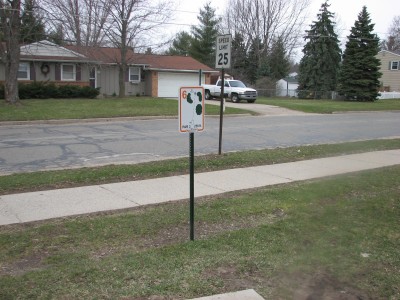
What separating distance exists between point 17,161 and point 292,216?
666 cm

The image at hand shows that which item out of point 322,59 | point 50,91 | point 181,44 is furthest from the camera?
point 181,44

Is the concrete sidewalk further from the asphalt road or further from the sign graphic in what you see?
the asphalt road

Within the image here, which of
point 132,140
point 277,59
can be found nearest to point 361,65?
point 277,59

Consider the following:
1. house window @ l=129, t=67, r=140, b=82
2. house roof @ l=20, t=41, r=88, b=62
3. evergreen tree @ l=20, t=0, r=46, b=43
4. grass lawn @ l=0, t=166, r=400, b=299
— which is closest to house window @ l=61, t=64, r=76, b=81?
house roof @ l=20, t=41, r=88, b=62

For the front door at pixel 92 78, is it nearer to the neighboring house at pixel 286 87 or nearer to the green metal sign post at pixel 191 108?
the neighboring house at pixel 286 87

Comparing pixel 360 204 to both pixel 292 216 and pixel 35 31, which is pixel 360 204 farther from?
pixel 35 31

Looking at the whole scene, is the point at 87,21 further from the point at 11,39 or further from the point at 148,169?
the point at 148,169

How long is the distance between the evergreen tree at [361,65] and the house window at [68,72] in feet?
80.8

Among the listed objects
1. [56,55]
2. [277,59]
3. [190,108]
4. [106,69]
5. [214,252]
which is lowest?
[214,252]

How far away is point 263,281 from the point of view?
4.10 m

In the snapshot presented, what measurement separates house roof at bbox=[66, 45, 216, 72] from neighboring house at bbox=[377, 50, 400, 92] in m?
27.5

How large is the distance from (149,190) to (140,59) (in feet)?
96.9

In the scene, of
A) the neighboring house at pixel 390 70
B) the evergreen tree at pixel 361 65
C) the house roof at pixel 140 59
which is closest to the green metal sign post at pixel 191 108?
the house roof at pixel 140 59

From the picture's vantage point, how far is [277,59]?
5838cm
